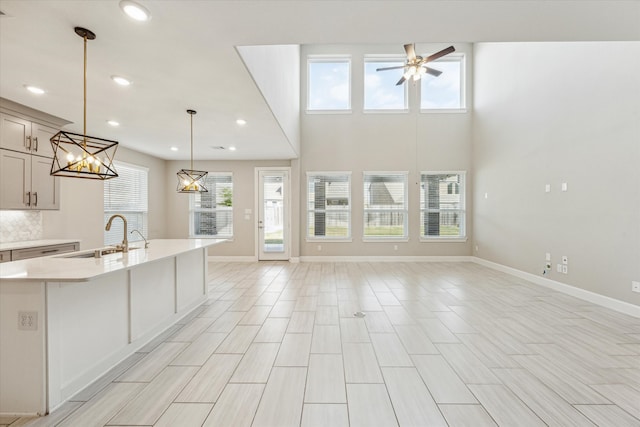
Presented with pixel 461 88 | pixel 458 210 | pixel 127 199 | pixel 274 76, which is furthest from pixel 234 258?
pixel 461 88

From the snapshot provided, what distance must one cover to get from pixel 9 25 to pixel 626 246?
6.38 meters

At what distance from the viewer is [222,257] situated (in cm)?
749

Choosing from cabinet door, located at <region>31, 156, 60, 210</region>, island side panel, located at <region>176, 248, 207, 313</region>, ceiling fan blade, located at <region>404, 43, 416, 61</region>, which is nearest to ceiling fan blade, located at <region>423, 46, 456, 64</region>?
ceiling fan blade, located at <region>404, 43, 416, 61</region>

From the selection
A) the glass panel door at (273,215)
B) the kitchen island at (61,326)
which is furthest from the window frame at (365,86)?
the kitchen island at (61,326)

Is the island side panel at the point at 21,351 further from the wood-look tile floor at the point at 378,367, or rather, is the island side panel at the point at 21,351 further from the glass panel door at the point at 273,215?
the glass panel door at the point at 273,215

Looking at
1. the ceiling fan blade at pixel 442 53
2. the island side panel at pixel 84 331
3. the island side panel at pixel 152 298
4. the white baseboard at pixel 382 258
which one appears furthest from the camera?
the white baseboard at pixel 382 258

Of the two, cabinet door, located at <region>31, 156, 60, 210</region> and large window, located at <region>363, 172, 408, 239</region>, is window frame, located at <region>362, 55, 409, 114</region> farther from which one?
cabinet door, located at <region>31, 156, 60, 210</region>

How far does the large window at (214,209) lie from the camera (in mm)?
7598

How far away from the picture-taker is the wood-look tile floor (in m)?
1.85

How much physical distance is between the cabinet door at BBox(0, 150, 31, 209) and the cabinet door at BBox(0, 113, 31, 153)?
89 millimetres

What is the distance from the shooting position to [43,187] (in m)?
4.21

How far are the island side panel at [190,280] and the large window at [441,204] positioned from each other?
216 inches

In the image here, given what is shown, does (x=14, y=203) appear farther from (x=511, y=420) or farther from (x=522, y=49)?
(x=522, y=49)

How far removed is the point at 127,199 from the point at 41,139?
228 cm
